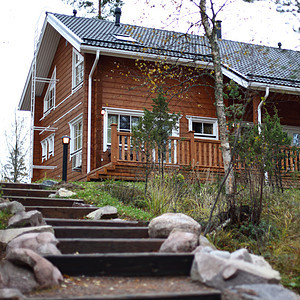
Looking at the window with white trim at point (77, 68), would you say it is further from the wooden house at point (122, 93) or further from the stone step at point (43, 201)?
the stone step at point (43, 201)

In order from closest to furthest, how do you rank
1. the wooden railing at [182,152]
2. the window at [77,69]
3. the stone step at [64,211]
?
the stone step at [64,211] < the wooden railing at [182,152] < the window at [77,69]

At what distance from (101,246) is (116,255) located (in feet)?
1.74

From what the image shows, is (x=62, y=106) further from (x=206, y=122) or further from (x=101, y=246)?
(x=101, y=246)

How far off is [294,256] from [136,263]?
6.51ft

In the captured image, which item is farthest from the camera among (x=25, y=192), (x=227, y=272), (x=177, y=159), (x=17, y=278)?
(x=177, y=159)

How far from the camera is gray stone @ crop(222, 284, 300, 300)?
3604 mm

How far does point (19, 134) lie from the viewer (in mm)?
22938

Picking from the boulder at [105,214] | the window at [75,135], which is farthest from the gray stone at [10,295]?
the window at [75,135]

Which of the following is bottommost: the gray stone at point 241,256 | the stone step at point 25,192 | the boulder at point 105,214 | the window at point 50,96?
the gray stone at point 241,256

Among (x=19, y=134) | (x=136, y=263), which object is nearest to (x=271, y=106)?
(x=136, y=263)

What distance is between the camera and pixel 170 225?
5.18 m

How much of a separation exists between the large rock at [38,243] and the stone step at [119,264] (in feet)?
0.51

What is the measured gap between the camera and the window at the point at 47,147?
16.9m

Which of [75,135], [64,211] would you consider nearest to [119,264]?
[64,211]
